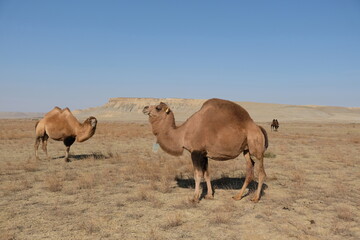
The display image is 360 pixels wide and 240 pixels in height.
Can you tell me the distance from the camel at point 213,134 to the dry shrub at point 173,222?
1120 millimetres

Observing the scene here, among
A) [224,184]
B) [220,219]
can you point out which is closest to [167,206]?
[220,219]

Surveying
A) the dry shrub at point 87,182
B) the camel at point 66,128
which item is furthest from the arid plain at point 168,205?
the camel at point 66,128

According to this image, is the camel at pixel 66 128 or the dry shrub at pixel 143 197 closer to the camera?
the dry shrub at pixel 143 197

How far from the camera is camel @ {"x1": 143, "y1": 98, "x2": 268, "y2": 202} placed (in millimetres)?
6324

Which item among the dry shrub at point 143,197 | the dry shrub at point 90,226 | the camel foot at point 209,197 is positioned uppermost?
the camel foot at point 209,197

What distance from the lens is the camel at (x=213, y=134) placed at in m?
6.32

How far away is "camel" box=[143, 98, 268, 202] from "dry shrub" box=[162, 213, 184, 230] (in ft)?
3.67

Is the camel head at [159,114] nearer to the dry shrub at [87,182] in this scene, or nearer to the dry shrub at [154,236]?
the dry shrub at [154,236]

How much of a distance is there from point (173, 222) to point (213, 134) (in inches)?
82.4

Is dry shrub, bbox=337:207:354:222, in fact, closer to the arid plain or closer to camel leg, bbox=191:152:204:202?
the arid plain

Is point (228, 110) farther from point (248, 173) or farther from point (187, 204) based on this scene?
point (187, 204)

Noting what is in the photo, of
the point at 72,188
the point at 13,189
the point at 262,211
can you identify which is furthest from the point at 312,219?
the point at 13,189

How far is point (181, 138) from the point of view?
6.61 metres

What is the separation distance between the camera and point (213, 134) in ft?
20.8
